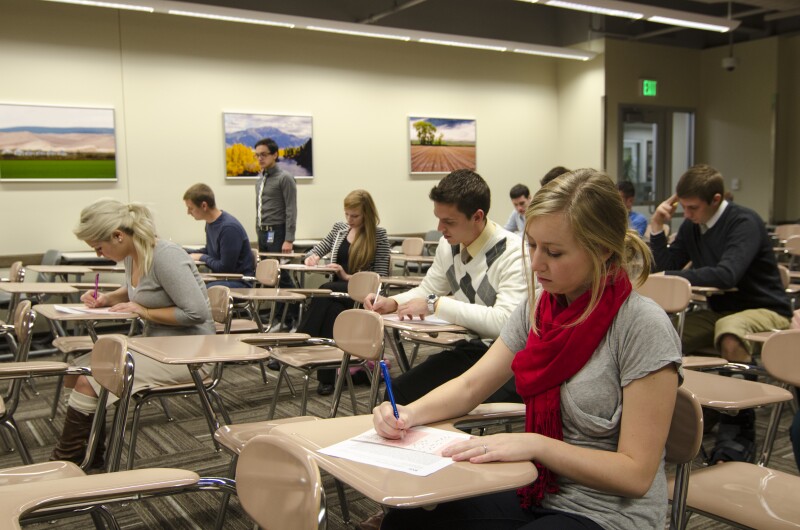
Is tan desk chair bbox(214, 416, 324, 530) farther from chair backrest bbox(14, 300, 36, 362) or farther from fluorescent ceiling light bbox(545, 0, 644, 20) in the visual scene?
fluorescent ceiling light bbox(545, 0, 644, 20)

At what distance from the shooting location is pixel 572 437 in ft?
4.97

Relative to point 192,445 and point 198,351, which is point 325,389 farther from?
point 198,351

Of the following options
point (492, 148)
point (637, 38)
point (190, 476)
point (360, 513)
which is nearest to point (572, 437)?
point (190, 476)

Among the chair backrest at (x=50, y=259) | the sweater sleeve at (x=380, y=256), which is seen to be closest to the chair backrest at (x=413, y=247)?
the sweater sleeve at (x=380, y=256)

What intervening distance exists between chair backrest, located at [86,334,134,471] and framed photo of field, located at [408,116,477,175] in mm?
6700

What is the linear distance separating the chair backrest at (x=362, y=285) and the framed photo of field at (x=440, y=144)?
446 cm

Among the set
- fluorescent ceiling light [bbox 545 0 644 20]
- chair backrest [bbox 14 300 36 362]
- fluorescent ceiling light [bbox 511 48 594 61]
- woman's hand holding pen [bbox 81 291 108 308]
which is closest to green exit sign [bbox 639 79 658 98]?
fluorescent ceiling light [bbox 511 48 594 61]

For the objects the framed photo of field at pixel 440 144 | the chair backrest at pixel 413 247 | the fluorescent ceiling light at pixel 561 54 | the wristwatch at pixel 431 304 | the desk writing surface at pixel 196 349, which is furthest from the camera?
the framed photo of field at pixel 440 144

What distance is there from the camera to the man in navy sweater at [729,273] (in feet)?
11.5

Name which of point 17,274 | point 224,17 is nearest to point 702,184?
point 17,274

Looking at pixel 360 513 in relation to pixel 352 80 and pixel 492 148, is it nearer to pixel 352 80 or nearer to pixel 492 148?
pixel 352 80

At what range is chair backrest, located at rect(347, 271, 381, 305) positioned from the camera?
14.9 ft

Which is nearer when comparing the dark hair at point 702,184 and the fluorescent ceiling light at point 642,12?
the dark hair at point 702,184

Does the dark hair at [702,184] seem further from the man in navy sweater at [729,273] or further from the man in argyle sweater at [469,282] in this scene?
the man in argyle sweater at [469,282]
